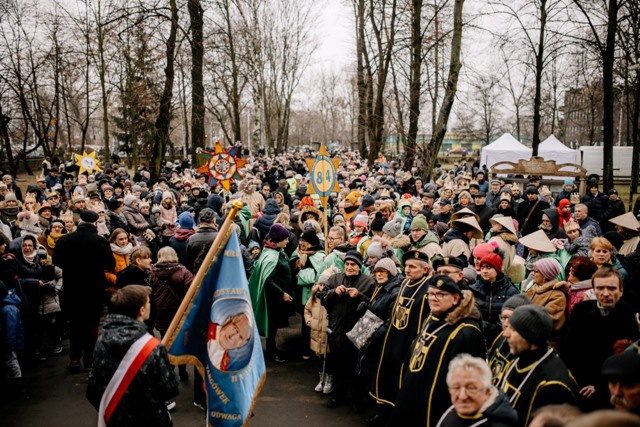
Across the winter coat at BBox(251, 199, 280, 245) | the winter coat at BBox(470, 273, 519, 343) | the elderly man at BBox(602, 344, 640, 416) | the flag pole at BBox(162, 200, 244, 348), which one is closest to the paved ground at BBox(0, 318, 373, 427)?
the winter coat at BBox(470, 273, 519, 343)

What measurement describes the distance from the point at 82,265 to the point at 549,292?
5416 millimetres

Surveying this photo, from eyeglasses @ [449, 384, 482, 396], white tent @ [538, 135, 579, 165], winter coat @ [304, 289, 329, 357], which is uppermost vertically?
white tent @ [538, 135, 579, 165]

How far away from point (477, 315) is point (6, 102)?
1477 inches

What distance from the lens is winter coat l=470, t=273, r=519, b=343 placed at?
526 centimetres

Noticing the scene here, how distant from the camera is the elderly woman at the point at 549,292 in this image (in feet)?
16.0

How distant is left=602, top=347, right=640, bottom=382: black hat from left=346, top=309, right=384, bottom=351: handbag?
287cm

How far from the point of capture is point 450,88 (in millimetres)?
17188

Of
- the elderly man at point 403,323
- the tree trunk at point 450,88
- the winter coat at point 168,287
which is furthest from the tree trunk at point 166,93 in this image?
the elderly man at point 403,323

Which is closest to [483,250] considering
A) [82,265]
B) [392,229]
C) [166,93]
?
[392,229]

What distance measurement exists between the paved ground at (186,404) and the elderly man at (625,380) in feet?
11.1

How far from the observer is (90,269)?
671cm

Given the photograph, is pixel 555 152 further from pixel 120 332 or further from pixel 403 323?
pixel 120 332

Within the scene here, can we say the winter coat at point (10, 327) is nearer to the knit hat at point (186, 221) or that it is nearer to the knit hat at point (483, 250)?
the knit hat at point (186, 221)

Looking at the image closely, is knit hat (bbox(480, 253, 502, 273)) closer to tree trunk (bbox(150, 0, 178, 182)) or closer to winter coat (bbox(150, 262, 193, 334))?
winter coat (bbox(150, 262, 193, 334))
